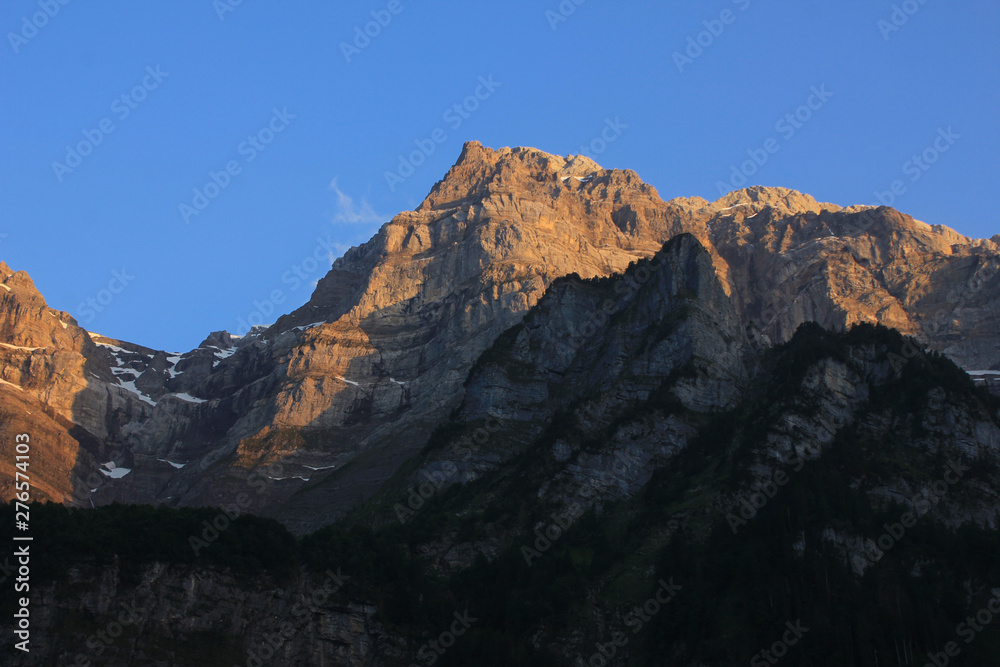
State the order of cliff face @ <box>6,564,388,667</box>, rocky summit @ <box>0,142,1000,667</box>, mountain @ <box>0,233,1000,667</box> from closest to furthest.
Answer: cliff face @ <box>6,564,388,667</box>
mountain @ <box>0,233,1000,667</box>
rocky summit @ <box>0,142,1000,667</box>

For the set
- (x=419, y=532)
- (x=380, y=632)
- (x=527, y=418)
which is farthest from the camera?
(x=527, y=418)

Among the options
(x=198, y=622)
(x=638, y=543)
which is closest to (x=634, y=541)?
(x=638, y=543)

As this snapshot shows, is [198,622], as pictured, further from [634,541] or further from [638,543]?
[638,543]

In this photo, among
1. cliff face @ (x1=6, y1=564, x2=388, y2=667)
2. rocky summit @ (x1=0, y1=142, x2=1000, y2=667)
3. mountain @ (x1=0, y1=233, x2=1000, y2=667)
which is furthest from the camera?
rocky summit @ (x1=0, y1=142, x2=1000, y2=667)

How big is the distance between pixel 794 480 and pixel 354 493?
80.1 m

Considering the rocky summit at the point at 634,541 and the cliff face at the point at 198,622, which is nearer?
the cliff face at the point at 198,622

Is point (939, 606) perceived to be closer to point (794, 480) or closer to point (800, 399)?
point (794, 480)

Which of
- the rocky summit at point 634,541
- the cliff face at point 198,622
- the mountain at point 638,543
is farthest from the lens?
the rocky summit at point 634,541

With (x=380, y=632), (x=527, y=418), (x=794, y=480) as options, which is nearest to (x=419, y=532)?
(x=380, y=632)

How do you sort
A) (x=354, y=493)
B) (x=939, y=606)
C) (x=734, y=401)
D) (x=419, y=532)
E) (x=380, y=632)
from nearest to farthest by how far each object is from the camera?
(x=939, y=606), (x=380, y=632), (x=419, y=532), (x=734, y=401), (x=354, y=493)

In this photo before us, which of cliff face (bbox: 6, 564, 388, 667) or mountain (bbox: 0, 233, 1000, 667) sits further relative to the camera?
mountain (bbox: 0, 233, 1000, 667)

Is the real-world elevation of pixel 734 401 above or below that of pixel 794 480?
above

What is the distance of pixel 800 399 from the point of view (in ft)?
463

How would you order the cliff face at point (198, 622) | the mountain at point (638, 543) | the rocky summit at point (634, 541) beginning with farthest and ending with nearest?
the rocky summit at point (634, 541), the mountain at point (638, 543), the cliff face at point (198, 622)
